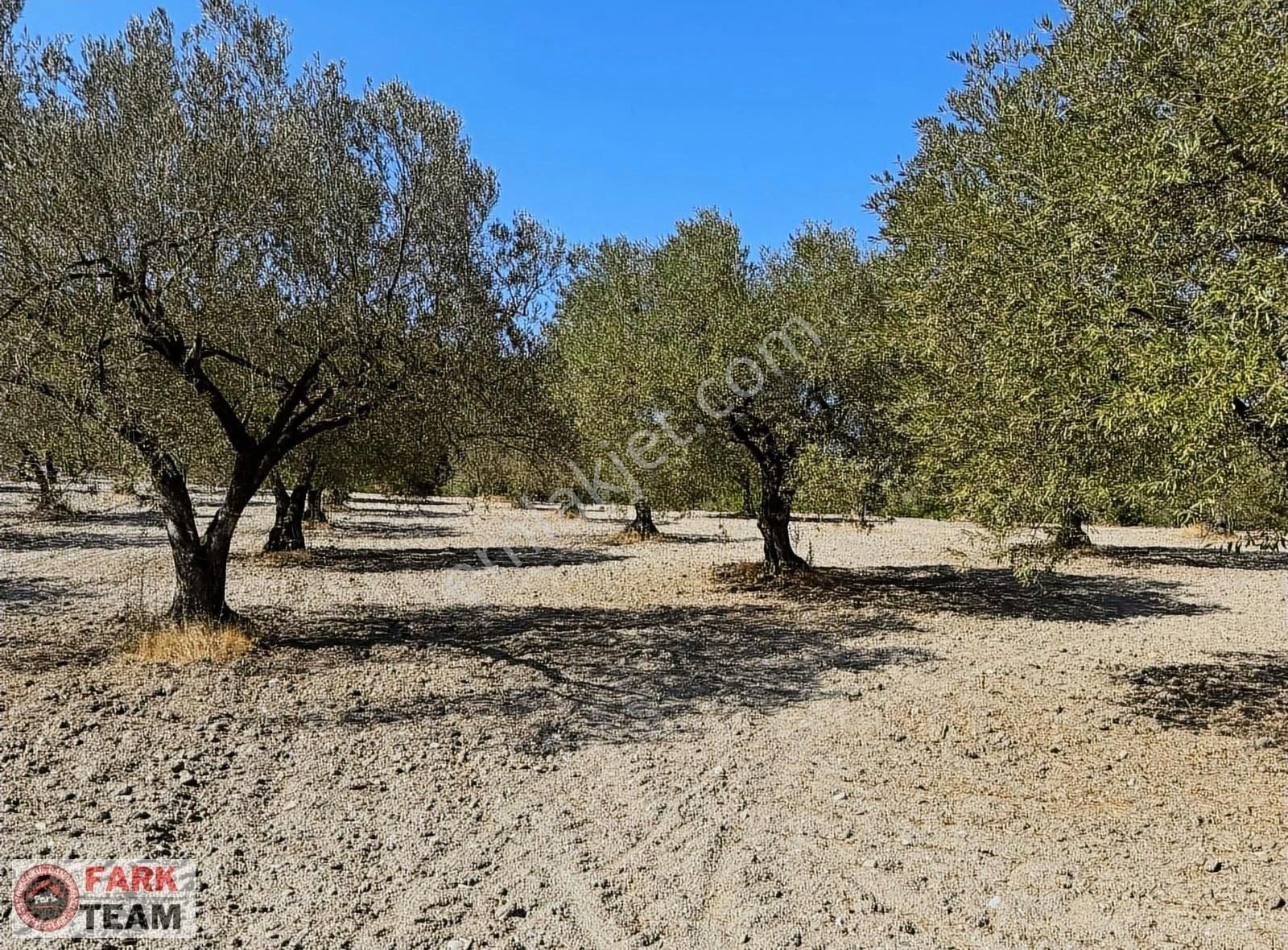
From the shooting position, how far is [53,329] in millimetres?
7418

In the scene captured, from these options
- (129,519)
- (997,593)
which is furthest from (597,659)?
(129,519)

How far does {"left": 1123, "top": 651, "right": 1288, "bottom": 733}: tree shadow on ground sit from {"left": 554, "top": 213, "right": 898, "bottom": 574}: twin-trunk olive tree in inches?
199

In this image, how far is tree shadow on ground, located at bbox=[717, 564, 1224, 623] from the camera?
1377cm

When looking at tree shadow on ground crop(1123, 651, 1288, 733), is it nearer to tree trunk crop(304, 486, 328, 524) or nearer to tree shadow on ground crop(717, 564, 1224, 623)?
tree shadow on ground crop(717, 564, 1224, 623)

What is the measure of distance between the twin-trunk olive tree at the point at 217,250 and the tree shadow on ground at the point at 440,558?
7.55 metres

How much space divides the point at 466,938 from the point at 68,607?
36.4 feet

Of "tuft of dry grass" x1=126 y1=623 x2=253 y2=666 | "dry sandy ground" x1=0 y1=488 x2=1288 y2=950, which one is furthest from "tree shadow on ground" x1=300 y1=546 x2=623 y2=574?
"tuft of dry grass" x1=126 y1=623 x2=253 y2=666

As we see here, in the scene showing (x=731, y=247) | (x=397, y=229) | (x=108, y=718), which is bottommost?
(x=108, y=718)

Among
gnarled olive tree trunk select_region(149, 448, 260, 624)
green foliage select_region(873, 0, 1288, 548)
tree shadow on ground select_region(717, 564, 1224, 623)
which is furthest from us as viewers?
tree shadow on ground select_region(717, 564, 1224, 623)

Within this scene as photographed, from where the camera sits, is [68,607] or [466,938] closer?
[466,938]

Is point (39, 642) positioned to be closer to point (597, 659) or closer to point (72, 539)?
point (597, 659)

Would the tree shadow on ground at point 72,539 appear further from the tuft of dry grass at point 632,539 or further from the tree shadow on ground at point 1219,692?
the tree shadow on ground at point 1219,692

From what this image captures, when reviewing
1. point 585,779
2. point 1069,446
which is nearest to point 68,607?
point 585,779

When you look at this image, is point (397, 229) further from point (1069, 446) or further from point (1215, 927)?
point (1215, 927)
